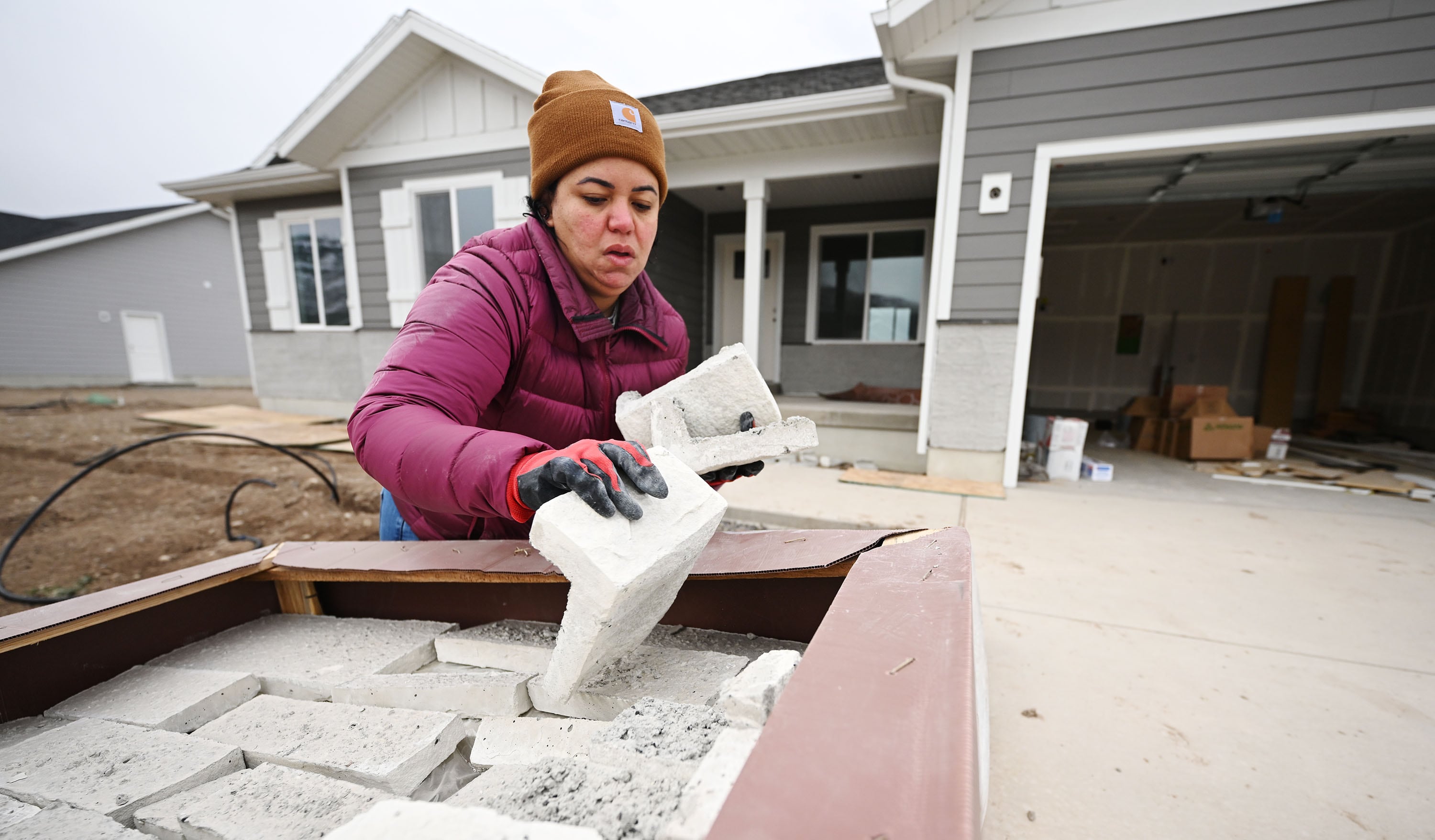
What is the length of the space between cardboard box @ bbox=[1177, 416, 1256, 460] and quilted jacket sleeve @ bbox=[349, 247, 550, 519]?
21.7 feet

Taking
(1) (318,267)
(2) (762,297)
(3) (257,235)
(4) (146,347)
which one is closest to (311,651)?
(2) (762,297)

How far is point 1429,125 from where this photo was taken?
329cm

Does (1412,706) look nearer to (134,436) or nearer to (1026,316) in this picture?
(1026,316)

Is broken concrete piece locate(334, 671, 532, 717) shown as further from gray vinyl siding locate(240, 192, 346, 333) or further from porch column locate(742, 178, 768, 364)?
gray vinyl siding locate(240, 192, 346, 333)

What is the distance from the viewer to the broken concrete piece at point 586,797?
0.60 m

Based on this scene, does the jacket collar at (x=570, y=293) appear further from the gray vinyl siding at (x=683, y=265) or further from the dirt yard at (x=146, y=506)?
the gray vinyl siding at (x=683, y=265)

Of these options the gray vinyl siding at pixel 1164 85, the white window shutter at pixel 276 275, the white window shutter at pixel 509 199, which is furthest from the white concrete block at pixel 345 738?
the white window shutter at pixel 276 275

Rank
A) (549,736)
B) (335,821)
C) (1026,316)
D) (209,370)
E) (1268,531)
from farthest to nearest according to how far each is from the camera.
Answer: (209,370) < (1026,316) < (1268,531) < (549,736) < (335,821)

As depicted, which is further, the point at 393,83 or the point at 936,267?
the point at 393,83

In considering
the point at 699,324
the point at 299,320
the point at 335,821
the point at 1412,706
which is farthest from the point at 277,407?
the point at 1412,706

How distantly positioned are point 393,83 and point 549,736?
305 inches

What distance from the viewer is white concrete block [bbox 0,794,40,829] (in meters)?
0.72

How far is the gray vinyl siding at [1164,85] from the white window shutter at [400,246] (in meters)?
6.16

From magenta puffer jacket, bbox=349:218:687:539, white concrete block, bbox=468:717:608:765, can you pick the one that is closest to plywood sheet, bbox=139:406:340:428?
magenta puffer jacket, bbox=349:218:687:539
